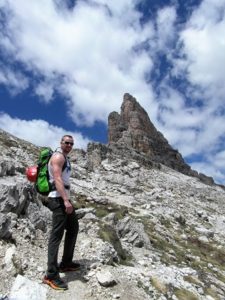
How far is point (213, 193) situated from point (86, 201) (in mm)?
68256

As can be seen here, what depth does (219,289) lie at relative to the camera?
1689cm

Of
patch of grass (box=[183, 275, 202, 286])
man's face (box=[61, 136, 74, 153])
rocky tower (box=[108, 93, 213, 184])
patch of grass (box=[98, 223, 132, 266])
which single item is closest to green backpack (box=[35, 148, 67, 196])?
man's face (box=[61, 136, 74, 153])

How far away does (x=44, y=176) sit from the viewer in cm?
1133

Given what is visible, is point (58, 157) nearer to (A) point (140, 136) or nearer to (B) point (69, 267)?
(B) point (69, 267)

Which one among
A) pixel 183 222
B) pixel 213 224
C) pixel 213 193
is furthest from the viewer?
pixel 213 193

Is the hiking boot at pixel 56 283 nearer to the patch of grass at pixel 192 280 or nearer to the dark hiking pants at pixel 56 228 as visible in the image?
the dark hiking pants at pixel 56 228

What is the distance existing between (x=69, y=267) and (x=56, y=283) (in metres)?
1.12

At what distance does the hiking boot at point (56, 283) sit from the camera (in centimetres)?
1072

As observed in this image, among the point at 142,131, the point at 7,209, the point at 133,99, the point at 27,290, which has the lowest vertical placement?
the point at 27,290

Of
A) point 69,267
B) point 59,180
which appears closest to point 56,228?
point 59,180

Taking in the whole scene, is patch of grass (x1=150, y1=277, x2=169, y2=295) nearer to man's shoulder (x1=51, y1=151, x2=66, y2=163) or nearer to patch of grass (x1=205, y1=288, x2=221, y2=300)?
patch of grass (x1=205, y1=288, x2=221, y2=300)

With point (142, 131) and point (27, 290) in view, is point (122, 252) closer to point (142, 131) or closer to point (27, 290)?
point (27, 290)

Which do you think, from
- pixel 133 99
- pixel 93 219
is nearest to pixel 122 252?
pixel 93 219

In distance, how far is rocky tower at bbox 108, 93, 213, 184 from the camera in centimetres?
13462
